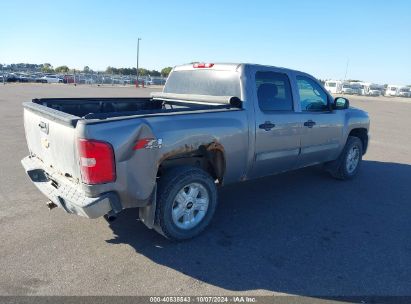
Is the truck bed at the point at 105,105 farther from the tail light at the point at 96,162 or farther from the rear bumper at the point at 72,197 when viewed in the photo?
the tail light at the point at 96,162

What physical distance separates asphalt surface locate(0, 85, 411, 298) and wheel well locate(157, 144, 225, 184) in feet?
2.18

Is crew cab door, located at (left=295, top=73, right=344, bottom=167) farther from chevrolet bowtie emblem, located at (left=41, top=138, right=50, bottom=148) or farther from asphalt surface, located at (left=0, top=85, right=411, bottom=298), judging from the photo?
chevrolet bowtie emblem, located at (left=41, top=138, right=50, bottom=148)

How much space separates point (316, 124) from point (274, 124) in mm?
1125

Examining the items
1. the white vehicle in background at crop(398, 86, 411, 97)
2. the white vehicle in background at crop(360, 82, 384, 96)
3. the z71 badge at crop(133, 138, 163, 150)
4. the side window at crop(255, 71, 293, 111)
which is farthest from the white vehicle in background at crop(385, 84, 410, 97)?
the z71 badge at crop(133, 138, 163, 150)

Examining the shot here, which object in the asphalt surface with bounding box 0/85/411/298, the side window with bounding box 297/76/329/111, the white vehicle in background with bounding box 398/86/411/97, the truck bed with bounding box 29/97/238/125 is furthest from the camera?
the white vehicle in background with bounding box 398/86/411/97

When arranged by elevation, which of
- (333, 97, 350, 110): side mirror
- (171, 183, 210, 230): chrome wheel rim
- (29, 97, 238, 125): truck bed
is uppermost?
Answer: (333, 97, 350, 110): side mirror

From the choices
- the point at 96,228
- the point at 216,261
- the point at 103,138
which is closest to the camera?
the point at 103,138

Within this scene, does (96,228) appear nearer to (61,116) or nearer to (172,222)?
(172,222)

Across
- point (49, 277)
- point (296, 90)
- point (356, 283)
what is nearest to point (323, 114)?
point (296, 90)

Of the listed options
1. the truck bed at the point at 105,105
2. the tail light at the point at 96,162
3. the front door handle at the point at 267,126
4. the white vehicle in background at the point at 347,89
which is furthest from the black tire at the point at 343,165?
the white vehicle in background at the point at 347,89

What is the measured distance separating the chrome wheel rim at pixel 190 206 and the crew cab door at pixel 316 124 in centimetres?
200

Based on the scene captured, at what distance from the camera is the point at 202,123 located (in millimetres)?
3783

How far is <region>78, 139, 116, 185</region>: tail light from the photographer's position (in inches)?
118

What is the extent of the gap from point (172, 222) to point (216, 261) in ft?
2.05
